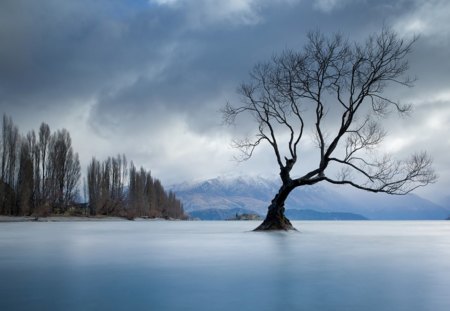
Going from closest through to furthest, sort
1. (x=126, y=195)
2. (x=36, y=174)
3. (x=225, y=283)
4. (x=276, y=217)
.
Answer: (x=225, y=283)
(x=276, y=217)
(x=36, y=174)
(x=126, y=195)

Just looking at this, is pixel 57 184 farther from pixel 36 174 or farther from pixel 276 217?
pixel 276 217

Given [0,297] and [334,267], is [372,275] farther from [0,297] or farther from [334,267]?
[0,297]

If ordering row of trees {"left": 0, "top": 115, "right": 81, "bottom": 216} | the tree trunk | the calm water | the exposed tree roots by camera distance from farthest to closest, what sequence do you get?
row of trees {"left": 0, "top": 115, "right": 81, "bottom": 216} < the exposed tree roots < the tree trunk < the calm water

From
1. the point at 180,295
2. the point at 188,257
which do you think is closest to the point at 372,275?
the point at 180,295

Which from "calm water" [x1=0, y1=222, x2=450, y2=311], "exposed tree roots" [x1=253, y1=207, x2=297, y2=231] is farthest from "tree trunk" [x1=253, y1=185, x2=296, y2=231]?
"calm water" [x1=0, y1=222, x2=450, y2=311]

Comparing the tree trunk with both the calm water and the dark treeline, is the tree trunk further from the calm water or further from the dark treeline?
the dark treeline

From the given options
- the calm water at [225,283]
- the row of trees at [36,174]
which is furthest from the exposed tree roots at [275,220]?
the row of trees at [36,174]

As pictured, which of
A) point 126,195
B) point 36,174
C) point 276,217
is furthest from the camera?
point 126,195

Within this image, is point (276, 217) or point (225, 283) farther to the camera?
point (276, 217)

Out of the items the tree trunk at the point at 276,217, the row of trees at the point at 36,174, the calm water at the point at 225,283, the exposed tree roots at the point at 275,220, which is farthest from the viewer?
the row of trees at the point at 36,174

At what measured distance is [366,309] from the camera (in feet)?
14.9

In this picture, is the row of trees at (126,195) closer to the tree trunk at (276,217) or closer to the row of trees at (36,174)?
the row of trees at (36,174)

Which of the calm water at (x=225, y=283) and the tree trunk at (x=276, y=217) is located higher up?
the tree trunk at (x=276, y=217)

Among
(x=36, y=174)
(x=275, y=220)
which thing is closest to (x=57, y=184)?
(x=36, y=174)
